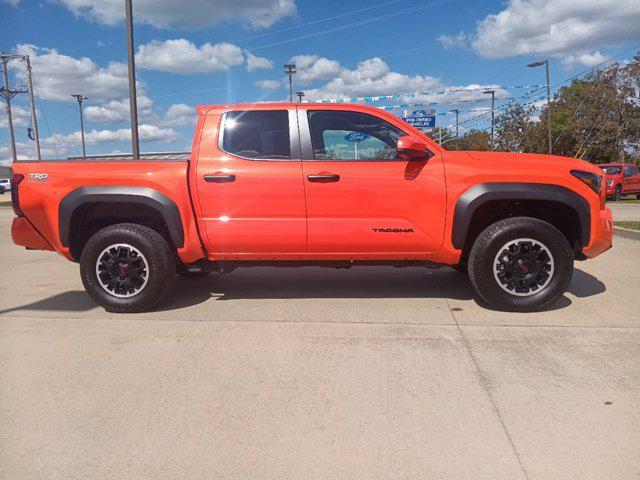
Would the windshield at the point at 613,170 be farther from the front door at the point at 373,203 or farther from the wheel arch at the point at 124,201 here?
the wheel arch at the point at 124,201

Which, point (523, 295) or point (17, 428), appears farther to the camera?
point (523, 295)

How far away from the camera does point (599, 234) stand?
426 cm

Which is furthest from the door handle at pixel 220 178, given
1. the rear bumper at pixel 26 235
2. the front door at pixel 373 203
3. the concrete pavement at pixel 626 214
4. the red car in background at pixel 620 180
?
the red car in background at pixel 620 180

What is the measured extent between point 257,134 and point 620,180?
20831 mm

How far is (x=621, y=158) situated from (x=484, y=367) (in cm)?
4051

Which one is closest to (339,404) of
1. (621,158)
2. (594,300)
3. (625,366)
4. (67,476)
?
(67,476)

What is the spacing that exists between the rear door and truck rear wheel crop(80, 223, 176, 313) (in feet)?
1.53

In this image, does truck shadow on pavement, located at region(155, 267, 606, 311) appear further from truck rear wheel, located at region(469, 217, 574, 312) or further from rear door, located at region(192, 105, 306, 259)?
rear door, located at region(192, 105, 306, 259)

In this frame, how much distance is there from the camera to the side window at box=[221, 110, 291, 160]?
439 cm

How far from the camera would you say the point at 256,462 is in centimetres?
220

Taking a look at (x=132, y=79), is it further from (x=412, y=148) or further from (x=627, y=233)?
(x=627, y=233)

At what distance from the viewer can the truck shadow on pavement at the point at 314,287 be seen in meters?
4.91

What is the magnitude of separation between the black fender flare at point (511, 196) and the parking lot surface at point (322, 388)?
33.9 inches

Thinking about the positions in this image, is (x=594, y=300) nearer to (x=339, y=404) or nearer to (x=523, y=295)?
(x=523, y=295)
